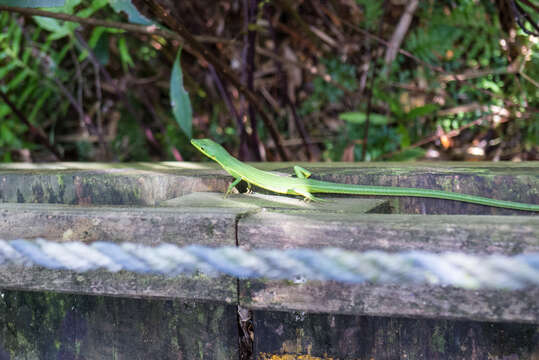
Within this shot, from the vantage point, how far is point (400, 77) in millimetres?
5098

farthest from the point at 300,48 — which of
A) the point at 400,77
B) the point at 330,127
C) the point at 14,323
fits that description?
the point at 14,323

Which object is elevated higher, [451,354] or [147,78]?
[147,78]

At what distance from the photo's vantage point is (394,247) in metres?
1.09

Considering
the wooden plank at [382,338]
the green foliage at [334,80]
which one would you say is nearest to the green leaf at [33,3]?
the wooden plank at [382,338]

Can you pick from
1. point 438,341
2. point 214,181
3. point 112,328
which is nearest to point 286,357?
point 438,341

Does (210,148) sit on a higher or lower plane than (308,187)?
higher

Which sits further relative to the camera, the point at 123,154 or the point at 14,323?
the point at 123,154

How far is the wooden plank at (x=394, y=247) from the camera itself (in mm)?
1030

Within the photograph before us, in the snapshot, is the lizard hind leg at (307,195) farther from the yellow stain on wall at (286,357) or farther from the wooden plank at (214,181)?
the yellow stain on wall at (286,357)

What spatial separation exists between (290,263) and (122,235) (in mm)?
480

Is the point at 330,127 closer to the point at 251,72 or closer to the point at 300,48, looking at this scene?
the point at 300,48

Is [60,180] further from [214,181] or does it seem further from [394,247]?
[394,247]

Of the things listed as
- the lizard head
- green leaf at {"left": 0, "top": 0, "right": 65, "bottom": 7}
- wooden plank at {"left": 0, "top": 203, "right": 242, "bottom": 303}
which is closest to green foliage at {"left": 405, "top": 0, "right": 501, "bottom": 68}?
the lizard head

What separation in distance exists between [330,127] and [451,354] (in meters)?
5.04
